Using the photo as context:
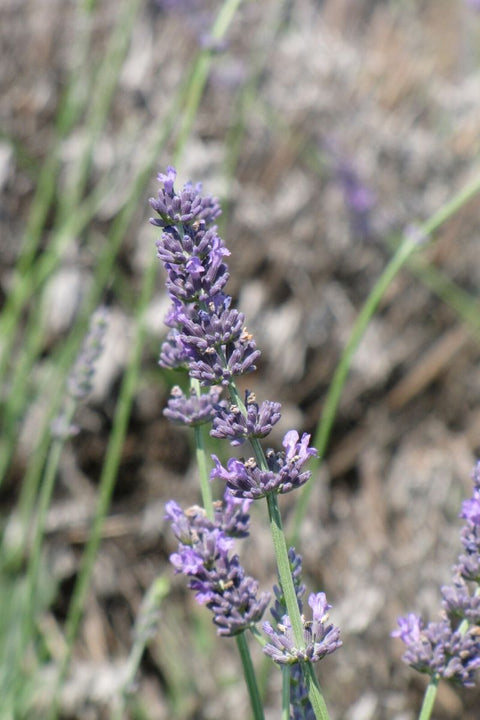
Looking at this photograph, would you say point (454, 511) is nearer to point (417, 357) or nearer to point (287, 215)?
point (417, 357)

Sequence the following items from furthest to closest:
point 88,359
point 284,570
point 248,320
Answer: point 248,320, point 88,359, point 284,570

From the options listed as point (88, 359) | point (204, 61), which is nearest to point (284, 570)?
point (88, 359)

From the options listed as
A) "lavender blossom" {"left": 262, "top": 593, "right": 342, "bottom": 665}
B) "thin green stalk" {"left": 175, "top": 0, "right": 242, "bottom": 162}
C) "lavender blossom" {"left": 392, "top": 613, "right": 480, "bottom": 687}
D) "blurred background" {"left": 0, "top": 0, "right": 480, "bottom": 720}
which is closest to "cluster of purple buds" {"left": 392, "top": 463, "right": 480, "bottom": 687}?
"lavender blossom" {"left": 392, "top": 613, "right": 480, "bottom": 687}

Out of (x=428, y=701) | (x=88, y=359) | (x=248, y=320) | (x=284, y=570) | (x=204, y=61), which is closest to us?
(x=284, y=570)

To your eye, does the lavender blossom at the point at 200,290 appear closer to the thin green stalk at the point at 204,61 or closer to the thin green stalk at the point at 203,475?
the thin green stalk at the point at 203,475

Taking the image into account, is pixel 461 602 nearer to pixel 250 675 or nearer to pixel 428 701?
pixel 428 701

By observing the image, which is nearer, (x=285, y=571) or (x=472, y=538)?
(x=285, y=571)

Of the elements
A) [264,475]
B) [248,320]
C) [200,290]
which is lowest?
[264,475]

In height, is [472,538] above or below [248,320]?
below
